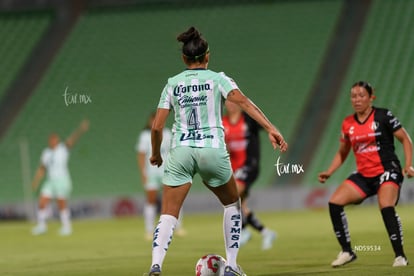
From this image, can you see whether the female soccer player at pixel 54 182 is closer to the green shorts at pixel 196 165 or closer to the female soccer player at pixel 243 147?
the female soccer player at pixel 243 147

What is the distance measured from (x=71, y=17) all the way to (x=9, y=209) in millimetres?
8639

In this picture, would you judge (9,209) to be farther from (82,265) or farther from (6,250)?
(82,265)

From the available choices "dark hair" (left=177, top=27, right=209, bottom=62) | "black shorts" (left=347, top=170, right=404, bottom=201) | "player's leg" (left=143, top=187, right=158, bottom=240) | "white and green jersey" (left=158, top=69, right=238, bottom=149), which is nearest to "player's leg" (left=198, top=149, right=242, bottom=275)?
"white and green jersey" (left=158, top=69, right=238, bottom=149)

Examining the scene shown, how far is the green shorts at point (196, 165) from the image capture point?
9.16 metres

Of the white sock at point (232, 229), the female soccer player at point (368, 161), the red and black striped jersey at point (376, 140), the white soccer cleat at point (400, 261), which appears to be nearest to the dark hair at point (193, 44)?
the white sock at point (232, 229)

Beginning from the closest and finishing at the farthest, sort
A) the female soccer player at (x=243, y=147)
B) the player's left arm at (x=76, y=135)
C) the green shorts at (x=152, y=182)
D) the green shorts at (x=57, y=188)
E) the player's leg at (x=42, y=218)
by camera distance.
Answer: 1. the female soccer player at (x=243, y=147)
2. the green shorts at (x=152, y=182)
3. the player's left arm at (x=76, y=135)
4. the player's leg at (x=42, y=218)
5. the green shorts at (x=57, y=188)

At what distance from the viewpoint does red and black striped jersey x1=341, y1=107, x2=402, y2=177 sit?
11117mm

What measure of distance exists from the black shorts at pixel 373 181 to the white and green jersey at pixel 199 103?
257cm

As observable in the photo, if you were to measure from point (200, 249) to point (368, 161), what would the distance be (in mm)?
4522

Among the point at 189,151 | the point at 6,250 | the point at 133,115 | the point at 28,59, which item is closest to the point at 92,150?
the point at 133,115

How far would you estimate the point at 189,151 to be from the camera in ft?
30.1

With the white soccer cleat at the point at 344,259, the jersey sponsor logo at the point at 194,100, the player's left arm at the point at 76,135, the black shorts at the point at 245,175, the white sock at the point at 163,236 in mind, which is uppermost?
the player's left arm at the point at 76,135

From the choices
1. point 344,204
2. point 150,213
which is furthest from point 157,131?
point 150,213

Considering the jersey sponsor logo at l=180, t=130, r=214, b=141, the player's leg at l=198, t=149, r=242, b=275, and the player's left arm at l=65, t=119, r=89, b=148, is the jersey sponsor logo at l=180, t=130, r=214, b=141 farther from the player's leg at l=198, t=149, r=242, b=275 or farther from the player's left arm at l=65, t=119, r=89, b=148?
the player's left arm at l=65, t=119, r=89, b=148
